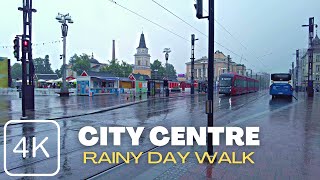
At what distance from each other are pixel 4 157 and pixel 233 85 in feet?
126

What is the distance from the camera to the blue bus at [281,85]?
3459cm

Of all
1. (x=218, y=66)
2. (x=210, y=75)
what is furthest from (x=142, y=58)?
(x=210, y=75)

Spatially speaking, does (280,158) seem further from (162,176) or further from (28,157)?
(28,157)

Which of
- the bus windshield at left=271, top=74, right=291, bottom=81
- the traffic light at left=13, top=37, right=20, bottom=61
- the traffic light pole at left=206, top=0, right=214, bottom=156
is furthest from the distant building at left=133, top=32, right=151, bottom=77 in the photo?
the traffic light pole at left=206, top=0, right=214, bottom=156

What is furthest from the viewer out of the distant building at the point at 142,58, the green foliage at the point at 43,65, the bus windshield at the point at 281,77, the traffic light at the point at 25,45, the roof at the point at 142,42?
the green foliage at the point at 43,65

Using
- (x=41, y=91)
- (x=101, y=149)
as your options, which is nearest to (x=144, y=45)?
(x=41, y=91)

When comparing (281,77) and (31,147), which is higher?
(281,77)

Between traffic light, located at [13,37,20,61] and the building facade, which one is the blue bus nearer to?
traffic light, located at [13,37,20,61]

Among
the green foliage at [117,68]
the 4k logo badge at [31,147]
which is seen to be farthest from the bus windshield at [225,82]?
the green foliage at [117,68]

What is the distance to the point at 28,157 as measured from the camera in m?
7.28

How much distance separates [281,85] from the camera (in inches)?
1373

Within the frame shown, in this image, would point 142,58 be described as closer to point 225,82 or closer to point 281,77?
point 225,82

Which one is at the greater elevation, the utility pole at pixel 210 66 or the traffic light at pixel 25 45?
the traffic light at pixel 25 45

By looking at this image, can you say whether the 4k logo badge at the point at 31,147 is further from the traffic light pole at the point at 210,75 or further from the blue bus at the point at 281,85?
the blue bus at the point at 281,85
